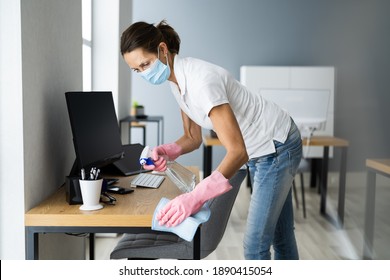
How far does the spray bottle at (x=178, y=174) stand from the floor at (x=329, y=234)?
2.88 ft

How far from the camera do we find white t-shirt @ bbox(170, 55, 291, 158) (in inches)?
47.8

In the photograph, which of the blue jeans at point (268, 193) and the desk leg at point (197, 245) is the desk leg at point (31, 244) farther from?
the blue jeans at point (268, 193)

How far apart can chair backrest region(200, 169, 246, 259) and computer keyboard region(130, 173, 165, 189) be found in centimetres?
21

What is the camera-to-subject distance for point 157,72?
134cm

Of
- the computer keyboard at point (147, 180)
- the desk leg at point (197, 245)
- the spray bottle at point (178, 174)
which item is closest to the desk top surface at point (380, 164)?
the spray bottle at point (178, 174)

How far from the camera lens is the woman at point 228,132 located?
115 cm

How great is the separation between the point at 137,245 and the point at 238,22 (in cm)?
361

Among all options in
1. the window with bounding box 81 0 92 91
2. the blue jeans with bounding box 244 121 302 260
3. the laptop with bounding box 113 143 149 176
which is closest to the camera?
the blue jeans with bounding box 244 121 302 260

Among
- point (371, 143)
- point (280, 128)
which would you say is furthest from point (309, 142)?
point (280, 128)

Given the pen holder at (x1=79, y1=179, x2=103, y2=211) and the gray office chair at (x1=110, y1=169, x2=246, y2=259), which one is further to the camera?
the gray office chair at (x1=110, y1=169, x2=246, y2=259)

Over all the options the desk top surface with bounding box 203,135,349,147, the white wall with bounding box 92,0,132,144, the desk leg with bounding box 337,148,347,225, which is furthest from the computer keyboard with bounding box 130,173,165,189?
the desk leg with bounding box 337,148,347,225

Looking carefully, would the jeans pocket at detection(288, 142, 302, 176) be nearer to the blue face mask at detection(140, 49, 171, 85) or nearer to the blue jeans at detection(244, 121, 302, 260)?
the blue jeans at detection(244, 121, 302, 260)

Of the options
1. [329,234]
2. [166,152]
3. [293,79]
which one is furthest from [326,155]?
[166,152]

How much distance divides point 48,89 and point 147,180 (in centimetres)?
45
